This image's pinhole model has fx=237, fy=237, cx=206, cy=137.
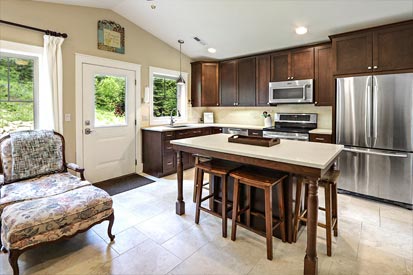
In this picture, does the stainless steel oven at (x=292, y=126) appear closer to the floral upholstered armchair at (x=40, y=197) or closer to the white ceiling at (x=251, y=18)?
the white ceiling at (x=251, y=18)

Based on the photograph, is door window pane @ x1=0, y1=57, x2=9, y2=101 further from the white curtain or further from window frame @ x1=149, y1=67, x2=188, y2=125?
window frame @ x1=149, y1=67, x2=188, y2=125

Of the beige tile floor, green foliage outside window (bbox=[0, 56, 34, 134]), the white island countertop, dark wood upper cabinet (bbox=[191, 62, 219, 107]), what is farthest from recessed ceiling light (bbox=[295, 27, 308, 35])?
green foliage outside window (bbox=[0, 56, 34, 134])

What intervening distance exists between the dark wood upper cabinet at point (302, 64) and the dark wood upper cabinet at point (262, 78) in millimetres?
490

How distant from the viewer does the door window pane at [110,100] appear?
4.07 m

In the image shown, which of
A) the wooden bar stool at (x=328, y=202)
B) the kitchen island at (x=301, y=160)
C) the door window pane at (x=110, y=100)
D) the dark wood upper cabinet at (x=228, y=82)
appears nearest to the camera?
the kitchen island at (x=301, y=160)

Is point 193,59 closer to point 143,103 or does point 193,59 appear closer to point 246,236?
point 143,103

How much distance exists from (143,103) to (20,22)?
2175 mm

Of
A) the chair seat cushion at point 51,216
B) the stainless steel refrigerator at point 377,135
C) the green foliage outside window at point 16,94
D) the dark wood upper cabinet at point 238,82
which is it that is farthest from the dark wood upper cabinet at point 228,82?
the chair seat cushion at point 51,216

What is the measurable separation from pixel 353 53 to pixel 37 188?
172 inches

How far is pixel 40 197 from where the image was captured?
2254 mm

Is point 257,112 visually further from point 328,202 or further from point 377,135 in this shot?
point 328,202

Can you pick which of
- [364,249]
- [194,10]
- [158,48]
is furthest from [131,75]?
[364,249]

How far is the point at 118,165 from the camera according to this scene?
4.43 metres

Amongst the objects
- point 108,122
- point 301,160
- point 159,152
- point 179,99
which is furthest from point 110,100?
point 301,160
